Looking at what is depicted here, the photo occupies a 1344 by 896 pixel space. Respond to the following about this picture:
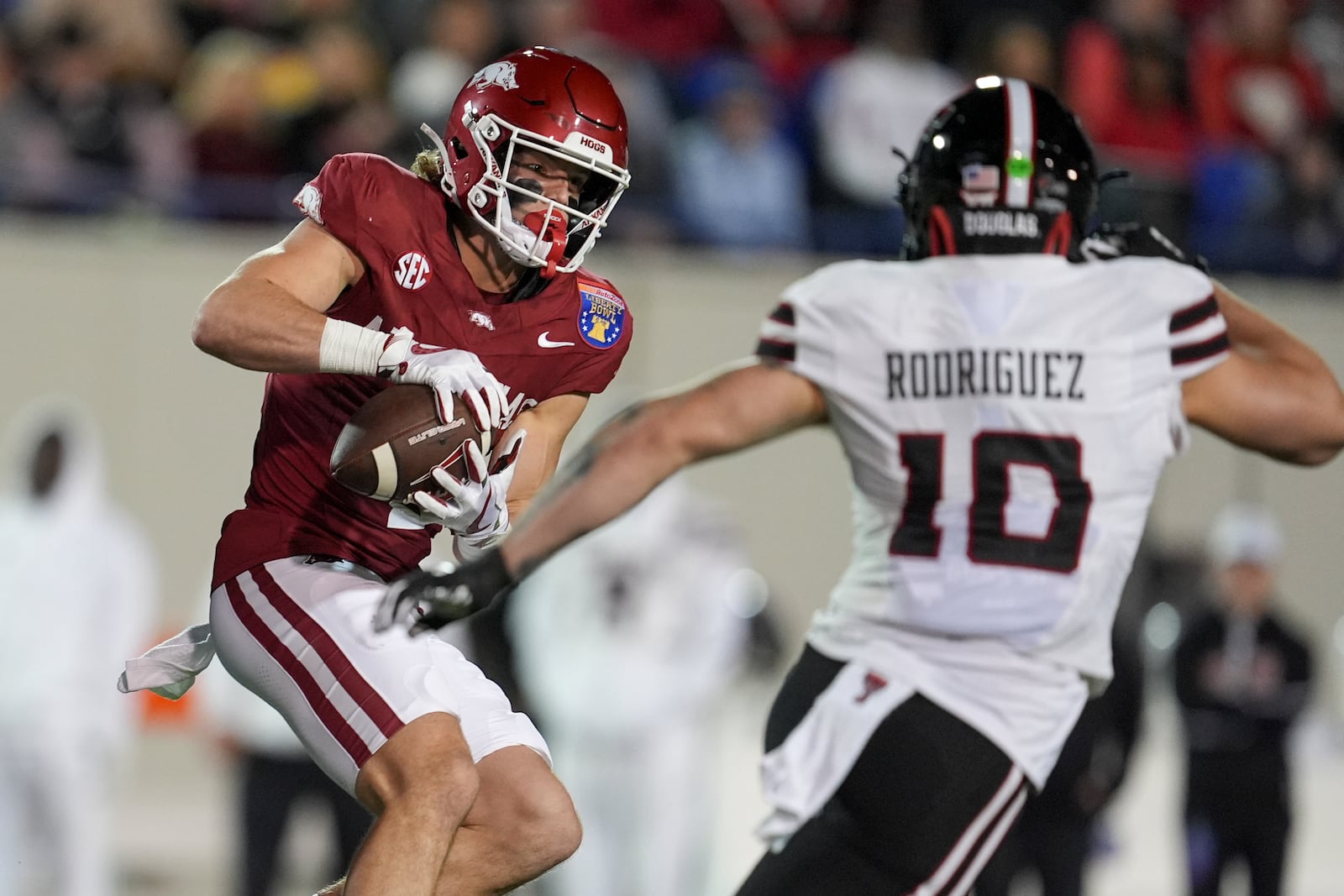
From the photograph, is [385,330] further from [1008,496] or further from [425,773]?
[1008,496]

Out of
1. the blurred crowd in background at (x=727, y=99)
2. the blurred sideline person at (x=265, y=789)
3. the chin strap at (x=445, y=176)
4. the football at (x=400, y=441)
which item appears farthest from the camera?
the blurred crowd in background at (x=727, y=99)

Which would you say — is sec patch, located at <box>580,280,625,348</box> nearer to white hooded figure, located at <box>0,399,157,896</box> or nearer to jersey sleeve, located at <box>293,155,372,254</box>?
jersey sleeve, located at <box>293,155,372,254</box>

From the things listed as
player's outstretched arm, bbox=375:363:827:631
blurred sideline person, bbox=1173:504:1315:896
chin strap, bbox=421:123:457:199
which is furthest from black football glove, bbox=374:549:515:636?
blurred sideline person, bbox=1173:504:1315:896

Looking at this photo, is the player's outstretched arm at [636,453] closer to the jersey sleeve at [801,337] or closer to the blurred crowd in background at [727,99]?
the jersey sleeve at [801,337]

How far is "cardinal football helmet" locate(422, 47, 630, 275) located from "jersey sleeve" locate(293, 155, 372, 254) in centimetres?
18

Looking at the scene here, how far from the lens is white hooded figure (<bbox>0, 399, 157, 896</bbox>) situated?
7.39m

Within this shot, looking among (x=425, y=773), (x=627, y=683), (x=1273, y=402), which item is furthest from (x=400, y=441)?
(x=627, y=683)

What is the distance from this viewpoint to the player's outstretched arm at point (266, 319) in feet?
10.4

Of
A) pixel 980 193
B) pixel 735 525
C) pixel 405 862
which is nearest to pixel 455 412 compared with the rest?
pixel 405 862

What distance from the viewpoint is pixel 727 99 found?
31.3ft

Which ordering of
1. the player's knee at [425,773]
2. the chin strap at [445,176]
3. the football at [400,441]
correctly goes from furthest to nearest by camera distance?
the chin strap at [445,176] < the football at [400,441] < the player's knee at [425,773]

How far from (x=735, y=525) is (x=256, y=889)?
139 inches

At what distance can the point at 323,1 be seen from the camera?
975cm

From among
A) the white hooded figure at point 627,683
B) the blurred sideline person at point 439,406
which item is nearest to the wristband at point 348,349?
the blurred sideline person at point 439,406
